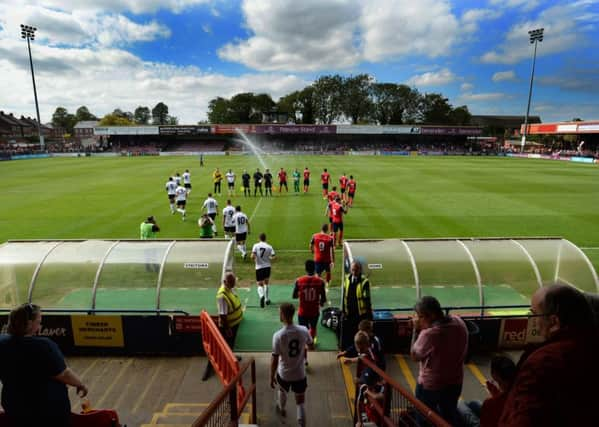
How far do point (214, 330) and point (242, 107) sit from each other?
367 feet

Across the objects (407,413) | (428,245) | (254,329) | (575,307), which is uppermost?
(575,307)

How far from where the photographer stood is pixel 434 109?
11675cm

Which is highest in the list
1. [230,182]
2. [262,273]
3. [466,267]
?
[230,182]

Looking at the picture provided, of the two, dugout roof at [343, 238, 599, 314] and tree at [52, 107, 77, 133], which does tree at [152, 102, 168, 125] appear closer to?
tree at [52, 107, 77, 133]

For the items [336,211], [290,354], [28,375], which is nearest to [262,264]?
[290,354]

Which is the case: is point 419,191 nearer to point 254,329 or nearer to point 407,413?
point 254,329

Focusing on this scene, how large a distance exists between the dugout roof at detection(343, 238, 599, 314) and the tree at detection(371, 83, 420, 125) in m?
110

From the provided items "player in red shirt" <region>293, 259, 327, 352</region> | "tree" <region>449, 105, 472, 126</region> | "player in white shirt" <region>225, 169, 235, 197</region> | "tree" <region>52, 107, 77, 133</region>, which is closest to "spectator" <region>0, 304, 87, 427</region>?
"player in red shirt" <region>293, 259, 327, 352</region>

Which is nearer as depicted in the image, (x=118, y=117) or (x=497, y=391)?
(x=497, y=391)

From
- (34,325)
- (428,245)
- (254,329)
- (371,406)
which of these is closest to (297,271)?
(254,329)

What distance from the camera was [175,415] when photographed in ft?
18.5

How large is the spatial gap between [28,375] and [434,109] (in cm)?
12802

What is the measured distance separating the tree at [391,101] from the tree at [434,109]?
310 centimetres

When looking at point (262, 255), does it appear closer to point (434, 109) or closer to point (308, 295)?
point (308, 295)
